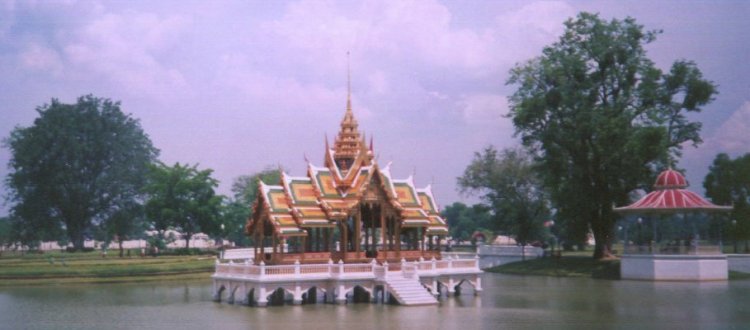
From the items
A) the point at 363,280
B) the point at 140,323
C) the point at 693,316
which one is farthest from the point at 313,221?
the point at 693,316

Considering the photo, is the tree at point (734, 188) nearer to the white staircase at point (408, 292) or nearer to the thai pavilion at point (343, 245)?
the thai pavilion at point (343, 245)

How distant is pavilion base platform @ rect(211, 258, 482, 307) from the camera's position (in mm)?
35406

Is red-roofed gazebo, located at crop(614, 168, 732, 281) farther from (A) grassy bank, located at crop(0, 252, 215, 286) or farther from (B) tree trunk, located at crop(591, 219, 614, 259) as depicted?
(A) grassy bank, located at crop(0, 252, 215, 286)

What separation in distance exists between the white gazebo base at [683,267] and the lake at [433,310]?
255 centimetres

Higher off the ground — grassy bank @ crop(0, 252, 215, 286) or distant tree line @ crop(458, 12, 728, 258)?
distant tree line @ crop(458, 12, 728, 258)

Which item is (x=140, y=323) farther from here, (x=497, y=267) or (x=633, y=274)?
(x=497, y=267)

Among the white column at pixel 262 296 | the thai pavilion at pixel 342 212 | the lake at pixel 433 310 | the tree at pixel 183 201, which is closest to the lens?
the lake at pixel 433 310

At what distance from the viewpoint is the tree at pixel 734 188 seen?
65.8 metres

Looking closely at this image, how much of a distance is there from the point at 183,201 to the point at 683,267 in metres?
39.2

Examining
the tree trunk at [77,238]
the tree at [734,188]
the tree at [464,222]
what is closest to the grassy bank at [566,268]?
the tree at [734,188]

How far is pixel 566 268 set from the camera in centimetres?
5850

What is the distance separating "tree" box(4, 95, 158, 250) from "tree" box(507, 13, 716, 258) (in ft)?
133

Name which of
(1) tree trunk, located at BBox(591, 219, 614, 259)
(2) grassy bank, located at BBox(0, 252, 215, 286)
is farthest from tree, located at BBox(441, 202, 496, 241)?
(2) grassy bank, located at BBox(0, 252, 215, 286)

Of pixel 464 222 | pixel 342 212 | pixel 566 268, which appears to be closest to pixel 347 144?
pixel 342 212
